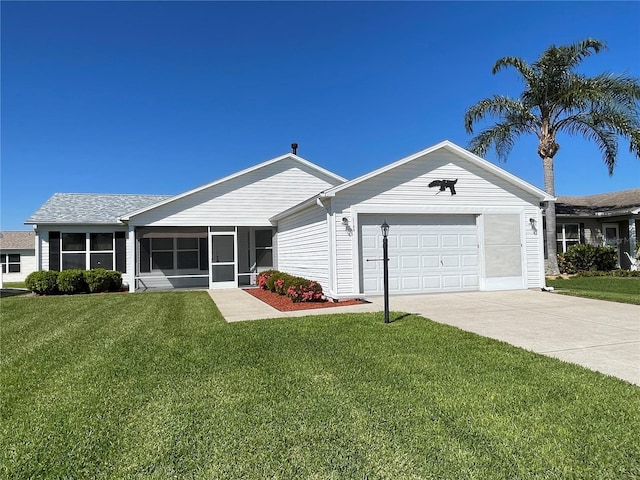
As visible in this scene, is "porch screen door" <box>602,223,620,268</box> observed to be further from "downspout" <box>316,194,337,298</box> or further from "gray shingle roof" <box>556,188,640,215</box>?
"downspout" <box>316,194,337,298</box>

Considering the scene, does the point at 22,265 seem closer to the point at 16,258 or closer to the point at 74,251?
the point at 16,258

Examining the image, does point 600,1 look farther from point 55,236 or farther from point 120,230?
point 55,236

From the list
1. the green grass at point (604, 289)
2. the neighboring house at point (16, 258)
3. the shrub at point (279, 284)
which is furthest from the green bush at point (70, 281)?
the neighboring house at point (16, 258)

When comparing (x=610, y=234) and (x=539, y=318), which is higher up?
(x=610, y=234)

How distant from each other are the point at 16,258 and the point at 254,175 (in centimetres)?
2374

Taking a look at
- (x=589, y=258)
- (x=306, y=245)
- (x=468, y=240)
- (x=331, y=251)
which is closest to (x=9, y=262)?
(x=306, y=245)

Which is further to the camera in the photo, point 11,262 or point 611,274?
point 11,262

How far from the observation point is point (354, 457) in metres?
2.75

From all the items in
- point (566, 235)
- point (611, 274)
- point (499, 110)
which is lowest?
point (611, 274)

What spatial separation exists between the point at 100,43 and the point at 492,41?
46.9ft

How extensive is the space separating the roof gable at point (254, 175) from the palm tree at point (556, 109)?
6.99 m

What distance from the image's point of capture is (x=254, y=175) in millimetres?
17672

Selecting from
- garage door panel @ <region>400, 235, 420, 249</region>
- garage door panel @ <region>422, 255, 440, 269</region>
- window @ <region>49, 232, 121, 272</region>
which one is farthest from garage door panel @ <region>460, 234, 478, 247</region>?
window @ <region>49, 232, 121, 272</region>

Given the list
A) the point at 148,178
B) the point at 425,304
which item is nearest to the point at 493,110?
the point at 425,304
